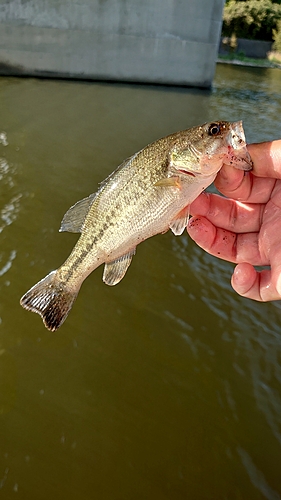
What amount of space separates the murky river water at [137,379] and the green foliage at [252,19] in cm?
4567

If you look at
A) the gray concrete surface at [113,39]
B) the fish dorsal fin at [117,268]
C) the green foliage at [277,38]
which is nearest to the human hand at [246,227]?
the fish dorsal fin at [117,268]

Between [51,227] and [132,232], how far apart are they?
14.7ft

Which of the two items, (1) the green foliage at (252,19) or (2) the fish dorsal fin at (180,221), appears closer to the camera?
(2) the fish dorsal fin at (180,221)

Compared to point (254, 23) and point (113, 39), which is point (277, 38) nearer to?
point (254, 23)

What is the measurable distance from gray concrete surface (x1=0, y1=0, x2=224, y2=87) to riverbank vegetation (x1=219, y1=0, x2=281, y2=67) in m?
25.3

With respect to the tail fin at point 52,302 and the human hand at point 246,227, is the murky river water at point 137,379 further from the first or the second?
the human hand at point 246,227

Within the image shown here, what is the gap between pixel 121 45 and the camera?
20141mm

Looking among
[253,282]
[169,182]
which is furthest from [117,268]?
[253,282]

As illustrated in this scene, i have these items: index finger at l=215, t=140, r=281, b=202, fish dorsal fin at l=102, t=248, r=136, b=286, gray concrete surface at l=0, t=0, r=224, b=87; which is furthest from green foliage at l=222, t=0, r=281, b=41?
fish dorsal fin at l=102, t=248, r=136, b=286

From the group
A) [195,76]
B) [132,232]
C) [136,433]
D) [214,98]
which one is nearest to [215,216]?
[132,232]

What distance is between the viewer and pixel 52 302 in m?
2.91

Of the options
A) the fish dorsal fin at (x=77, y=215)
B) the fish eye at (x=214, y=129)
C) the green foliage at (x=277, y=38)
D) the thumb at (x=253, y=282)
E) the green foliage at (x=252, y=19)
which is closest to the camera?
the fish eye at (x=214, y=129)

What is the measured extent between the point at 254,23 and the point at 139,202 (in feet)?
165

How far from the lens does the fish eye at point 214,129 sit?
92.7 inches
